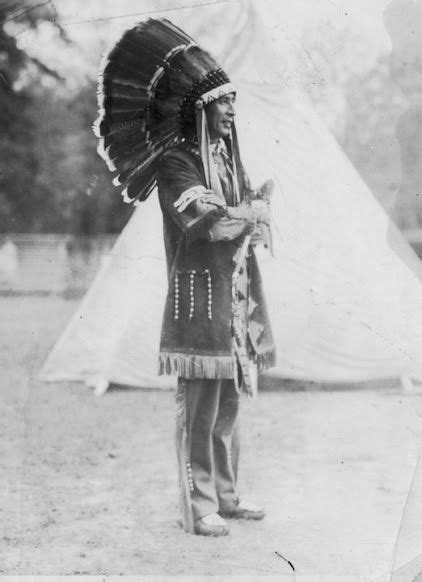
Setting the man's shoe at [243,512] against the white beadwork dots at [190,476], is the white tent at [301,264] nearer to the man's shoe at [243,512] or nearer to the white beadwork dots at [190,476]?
the white beadwork dots at [190,476]

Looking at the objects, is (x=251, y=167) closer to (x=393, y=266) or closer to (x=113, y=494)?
(x=393, y=266)

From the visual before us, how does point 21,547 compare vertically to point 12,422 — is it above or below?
below

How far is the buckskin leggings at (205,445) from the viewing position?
4387 mm

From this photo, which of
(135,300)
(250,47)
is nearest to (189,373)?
(135,300)

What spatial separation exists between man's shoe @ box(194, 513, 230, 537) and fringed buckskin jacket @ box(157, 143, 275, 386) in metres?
0.61

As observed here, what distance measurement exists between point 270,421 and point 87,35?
1.87 meters

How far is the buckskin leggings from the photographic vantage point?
4.39m

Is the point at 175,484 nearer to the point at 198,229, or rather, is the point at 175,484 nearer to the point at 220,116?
the point at 198,229

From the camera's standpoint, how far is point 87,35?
177 inches

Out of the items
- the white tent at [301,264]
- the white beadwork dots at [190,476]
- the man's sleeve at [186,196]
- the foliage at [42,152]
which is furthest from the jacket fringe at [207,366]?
the foliage at [42,152]

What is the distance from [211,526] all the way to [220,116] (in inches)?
68.6

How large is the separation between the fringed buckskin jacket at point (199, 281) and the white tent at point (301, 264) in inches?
3.1

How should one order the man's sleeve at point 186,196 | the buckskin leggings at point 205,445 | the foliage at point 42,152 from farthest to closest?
the foliage at point 42,152 < the buckskin leggings at point 205,445 < the man's sleeve at point 186,196

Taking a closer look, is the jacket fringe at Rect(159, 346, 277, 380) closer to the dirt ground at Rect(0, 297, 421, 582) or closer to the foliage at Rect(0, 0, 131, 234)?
the dirt ground at Rect(0, 297, 421, 582)
